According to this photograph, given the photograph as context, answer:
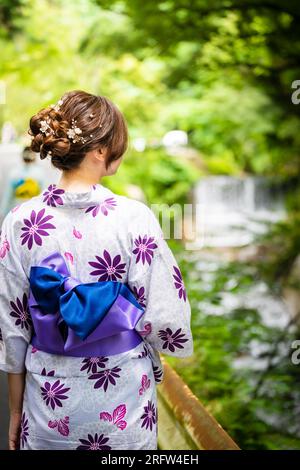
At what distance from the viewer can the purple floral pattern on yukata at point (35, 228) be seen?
66.3 inches

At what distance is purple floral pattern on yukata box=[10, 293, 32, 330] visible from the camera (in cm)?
174

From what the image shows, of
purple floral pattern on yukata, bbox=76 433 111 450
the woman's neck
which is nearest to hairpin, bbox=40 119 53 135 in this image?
the woman's neck

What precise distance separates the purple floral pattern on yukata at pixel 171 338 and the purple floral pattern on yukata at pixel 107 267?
0.22 meters

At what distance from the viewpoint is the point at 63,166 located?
A: 5.60 ft

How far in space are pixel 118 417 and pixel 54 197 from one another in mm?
653

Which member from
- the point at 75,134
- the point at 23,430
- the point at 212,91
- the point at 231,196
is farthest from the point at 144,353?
the point at 231,196

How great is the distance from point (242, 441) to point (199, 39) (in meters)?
3.69

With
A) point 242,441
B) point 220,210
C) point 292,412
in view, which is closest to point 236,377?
point 292,412

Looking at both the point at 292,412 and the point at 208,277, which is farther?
the point at 208,277

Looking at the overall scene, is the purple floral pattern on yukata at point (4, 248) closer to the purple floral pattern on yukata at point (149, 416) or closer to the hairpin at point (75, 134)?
the hairpin at point (75, 134)

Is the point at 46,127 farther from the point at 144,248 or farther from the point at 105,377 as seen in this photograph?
the point at 105,377

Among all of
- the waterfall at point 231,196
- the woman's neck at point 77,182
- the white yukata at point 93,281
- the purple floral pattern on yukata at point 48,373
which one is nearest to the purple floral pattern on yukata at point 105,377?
the white yukata at point 93,281
